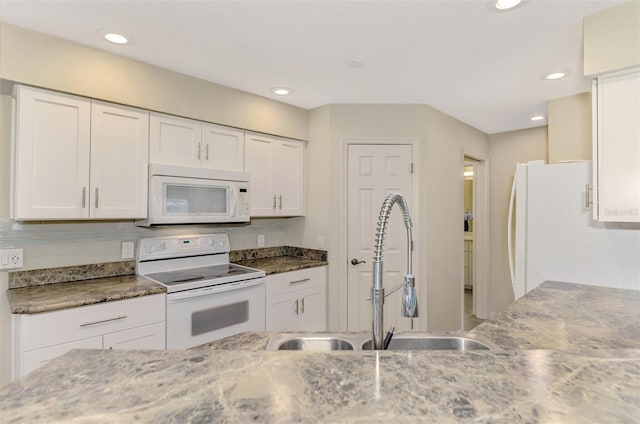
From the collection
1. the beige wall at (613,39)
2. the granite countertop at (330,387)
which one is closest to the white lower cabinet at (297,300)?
the granite countertop at (330,387)

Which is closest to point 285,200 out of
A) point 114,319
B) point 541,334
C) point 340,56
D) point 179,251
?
point 179,251

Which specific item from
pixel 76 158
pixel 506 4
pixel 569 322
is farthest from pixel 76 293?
pixel 506 4

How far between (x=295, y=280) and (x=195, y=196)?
110cm

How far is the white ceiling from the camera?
1712 millimetres

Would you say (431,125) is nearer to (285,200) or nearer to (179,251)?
(285,200)

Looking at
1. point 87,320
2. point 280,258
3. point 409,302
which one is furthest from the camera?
point 280,258

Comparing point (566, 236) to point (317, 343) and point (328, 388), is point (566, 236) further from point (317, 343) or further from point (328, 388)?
point (328, 388)

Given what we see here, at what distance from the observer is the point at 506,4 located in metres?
1.63

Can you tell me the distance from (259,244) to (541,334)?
256cm

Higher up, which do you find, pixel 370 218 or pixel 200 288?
pixel 370 218

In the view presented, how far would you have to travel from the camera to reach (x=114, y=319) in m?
1.96

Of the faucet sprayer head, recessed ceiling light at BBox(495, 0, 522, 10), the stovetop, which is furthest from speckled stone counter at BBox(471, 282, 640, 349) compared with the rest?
the stovetop

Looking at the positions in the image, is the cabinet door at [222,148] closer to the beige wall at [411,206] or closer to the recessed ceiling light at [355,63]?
the beige wall at [411,206]

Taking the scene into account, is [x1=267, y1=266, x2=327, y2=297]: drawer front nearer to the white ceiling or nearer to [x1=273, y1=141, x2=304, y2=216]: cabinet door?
[x1=273, y1=141, x2=304, y2=216]: cabinet door
